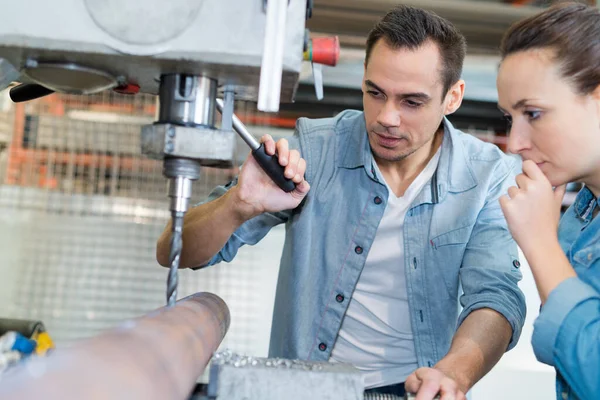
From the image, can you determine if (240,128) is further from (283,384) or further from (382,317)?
(382,317)

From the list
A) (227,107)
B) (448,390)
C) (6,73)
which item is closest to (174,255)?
(227,107)

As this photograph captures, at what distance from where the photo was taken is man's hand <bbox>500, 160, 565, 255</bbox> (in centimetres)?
97

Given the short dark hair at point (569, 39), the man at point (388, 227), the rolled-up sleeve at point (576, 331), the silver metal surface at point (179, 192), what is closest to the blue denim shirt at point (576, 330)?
the rolled-up sleeve at point (576, 331)

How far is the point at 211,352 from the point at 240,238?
0.70 metres

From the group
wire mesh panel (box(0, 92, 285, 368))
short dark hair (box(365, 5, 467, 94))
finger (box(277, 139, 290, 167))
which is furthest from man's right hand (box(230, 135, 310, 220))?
wire mesh panel (box(0, 92, 285, 368))

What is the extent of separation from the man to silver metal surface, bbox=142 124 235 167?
60 cm

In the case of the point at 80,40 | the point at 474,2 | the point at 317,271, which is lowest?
the point at 317,271

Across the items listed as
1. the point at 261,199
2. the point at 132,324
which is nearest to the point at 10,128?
the point at 261,199

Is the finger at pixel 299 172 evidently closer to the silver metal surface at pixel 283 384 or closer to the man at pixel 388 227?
the man at pixel 388 227

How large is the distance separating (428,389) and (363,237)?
0.67 metres

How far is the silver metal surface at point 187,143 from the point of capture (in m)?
0.77

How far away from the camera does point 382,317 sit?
4.99 feet

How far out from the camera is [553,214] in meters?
1.00

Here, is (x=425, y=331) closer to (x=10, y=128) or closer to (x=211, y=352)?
(x=211, y=352)
